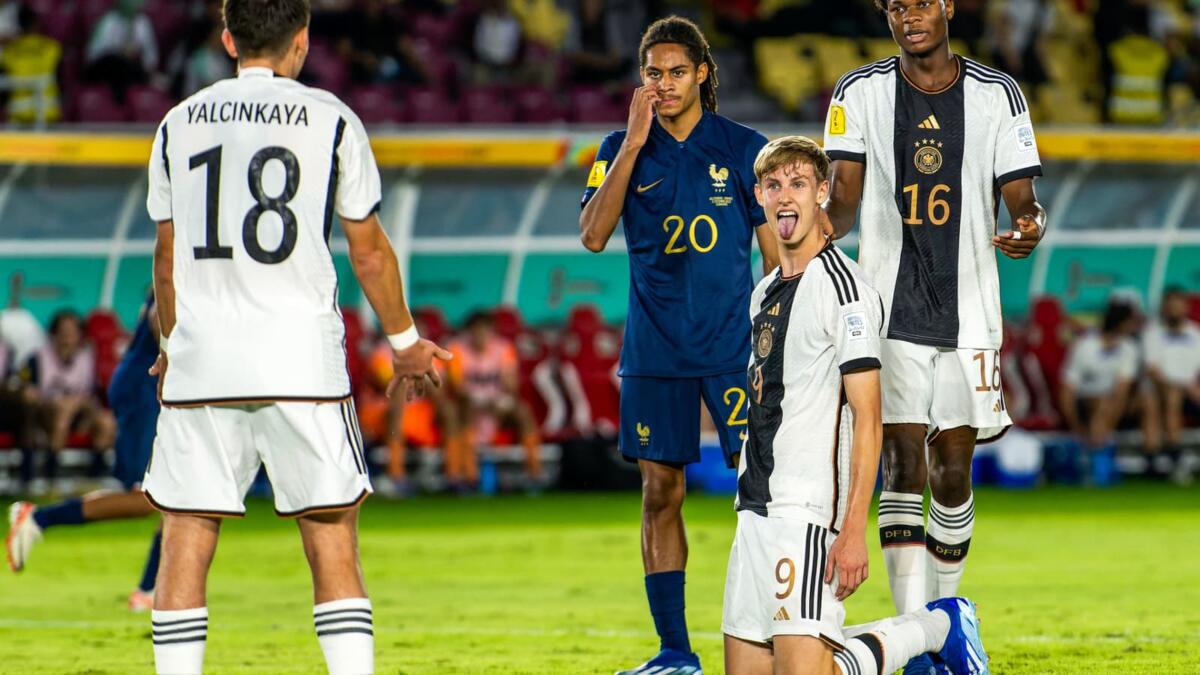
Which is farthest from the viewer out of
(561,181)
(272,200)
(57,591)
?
(561,181)

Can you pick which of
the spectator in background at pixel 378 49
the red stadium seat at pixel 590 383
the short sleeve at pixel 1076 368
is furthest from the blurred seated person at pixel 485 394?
the short sleeve at pixel 1076 368

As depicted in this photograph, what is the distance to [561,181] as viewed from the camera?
20328mm

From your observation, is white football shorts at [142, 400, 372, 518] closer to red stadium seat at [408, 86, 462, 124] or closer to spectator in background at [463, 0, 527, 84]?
red stadium seat at [408, 86, 462, 124]

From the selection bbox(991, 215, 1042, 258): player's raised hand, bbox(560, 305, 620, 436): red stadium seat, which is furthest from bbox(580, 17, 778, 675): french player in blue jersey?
bbox(560, 305, 620, 436): red stadium seat

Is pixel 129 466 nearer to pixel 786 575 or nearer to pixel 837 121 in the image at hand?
pixel 837 121

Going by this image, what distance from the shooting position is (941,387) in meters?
6.43

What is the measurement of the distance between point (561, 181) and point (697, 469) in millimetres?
4173

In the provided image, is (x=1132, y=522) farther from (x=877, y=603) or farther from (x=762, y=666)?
(x=762, y=666)

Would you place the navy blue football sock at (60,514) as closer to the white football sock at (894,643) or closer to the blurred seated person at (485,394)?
the white football sock at (894,643)

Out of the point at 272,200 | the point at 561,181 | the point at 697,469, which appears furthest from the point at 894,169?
the point at 561,181

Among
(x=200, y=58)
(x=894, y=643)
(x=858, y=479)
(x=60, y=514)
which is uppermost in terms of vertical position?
(x=200, y=58)

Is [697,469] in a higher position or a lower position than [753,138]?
lower

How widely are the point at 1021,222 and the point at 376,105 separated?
1467cm

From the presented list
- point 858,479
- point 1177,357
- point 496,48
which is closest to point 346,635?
point 858,479
